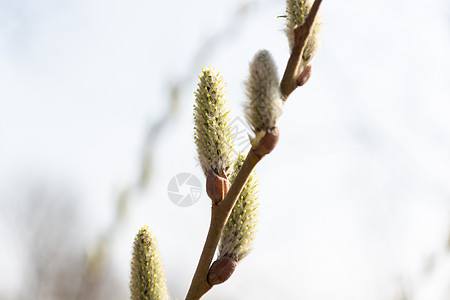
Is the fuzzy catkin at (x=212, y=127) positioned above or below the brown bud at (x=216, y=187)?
above

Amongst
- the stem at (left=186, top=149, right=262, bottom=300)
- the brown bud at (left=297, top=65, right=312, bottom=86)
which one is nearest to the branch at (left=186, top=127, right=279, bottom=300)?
the stem at (left=186, top=149, right=262, bottom=300)

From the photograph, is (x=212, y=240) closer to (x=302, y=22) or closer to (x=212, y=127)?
(x=212, y=127)

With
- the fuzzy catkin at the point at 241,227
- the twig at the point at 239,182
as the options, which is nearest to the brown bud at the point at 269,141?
the twig at the point at 239,182

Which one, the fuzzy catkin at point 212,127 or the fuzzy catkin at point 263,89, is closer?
the fuzzy catkin at point 263,89

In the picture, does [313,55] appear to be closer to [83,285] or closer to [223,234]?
[223,234]

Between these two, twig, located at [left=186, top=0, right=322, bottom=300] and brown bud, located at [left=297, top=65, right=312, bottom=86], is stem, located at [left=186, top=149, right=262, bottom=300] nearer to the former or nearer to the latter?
twig, located at [left=186, top=0, right=322, bottom=300]

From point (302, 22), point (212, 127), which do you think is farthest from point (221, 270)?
point (302, 22)

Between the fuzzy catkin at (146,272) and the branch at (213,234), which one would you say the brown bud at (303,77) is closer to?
the branch at (213,234)
